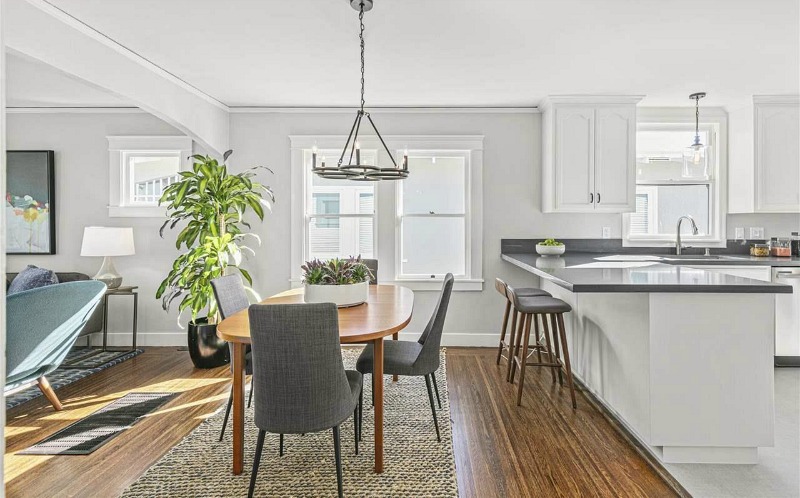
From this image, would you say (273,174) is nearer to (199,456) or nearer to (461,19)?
(461,19)

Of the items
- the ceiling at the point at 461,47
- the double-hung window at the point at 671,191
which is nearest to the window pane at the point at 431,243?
the ceiling at the point at 461,47

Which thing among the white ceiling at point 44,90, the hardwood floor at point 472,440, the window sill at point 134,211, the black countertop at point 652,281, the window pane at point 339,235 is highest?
the white ceiling at point 44,90

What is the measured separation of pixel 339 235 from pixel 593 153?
2628 millimetres

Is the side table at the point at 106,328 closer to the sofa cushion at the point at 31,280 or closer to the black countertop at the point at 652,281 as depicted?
the sofa cushion at the point at 31,280

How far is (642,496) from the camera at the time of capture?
198 cm

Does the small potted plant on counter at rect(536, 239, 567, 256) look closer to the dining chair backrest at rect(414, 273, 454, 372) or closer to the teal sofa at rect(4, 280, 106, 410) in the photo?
the dining chair backrest at rect(414, 273, 454, 372)

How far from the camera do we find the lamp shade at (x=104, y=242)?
3.99 meters

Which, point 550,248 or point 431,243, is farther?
point 431,243

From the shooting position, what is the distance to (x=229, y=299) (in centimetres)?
264

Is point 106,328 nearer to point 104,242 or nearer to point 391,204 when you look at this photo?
point 104,242

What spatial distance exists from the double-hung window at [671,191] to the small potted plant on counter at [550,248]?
3.09ft

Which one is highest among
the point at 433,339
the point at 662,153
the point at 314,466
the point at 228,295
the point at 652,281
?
the point at 662,153

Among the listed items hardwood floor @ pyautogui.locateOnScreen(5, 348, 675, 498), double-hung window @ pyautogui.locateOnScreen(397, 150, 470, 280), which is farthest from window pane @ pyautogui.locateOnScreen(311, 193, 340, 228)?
hardwood floor @ pyautogui.locateOnScreen(5, 348, 675, 498)

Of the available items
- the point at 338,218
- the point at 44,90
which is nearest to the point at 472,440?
the point at 338,218
